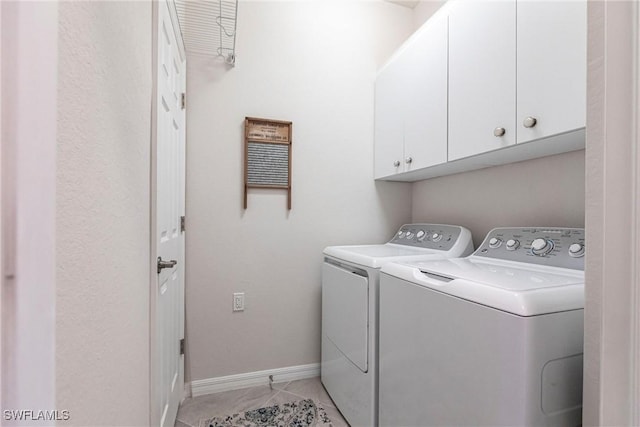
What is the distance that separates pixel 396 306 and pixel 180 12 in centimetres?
204

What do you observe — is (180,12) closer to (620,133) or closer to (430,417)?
Result: (620,133)

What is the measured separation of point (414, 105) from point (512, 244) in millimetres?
965

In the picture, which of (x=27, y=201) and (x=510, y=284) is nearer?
(x=27, y=201)

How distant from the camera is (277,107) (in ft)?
6.75

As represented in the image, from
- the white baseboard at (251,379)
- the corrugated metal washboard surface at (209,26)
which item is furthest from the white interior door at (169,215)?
the corrugated metal washboard surface at (209,26)

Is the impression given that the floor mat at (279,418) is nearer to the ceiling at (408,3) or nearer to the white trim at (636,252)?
the white trim at (636,252)

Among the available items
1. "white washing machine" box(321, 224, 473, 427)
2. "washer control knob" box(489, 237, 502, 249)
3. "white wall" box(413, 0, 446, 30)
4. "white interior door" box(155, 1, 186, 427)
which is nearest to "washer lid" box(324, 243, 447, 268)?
"white washing machine" box(321, 224, 473, 427)

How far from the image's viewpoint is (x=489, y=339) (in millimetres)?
828

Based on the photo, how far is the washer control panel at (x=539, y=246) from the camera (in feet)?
3.66

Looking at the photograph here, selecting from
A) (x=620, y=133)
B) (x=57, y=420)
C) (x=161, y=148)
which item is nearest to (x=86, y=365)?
(x=57, y=420)

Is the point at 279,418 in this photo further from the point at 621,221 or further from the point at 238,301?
the point at 621,221

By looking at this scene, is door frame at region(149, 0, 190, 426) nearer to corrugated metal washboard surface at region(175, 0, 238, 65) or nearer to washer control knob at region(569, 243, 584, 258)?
corrugated metal washboard surface at region(175, 0, 238, 65)

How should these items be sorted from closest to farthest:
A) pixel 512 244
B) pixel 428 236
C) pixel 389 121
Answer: pixel 512 244, pixel 428 236, pixel 389 121

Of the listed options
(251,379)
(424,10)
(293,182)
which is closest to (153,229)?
(293,182)
